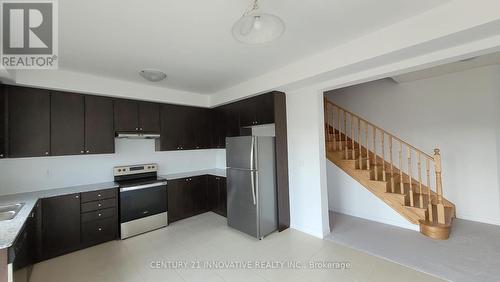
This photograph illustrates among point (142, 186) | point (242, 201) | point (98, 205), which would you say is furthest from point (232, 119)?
point (98, 205)

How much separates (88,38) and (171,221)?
3091 millimetres

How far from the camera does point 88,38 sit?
2.17 metres

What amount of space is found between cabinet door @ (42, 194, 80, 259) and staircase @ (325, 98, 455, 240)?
4414 mm

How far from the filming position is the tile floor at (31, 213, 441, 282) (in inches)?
90.7

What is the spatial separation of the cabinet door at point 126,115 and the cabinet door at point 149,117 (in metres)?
0.08

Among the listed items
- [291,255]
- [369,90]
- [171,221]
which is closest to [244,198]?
[291,255]

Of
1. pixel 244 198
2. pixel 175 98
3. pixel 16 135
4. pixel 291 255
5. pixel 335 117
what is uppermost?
pixel 175 98

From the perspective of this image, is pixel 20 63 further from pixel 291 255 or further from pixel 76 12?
pixel 291 255

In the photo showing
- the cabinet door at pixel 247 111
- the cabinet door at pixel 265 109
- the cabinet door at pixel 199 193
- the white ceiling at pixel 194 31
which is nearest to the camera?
the white ceiling at pixel 194 31

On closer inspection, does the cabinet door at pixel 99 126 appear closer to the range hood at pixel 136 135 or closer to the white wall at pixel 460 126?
the range hood at pixel 136 135

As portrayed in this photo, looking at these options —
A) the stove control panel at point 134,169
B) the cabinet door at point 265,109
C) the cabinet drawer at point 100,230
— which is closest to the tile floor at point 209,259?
the cabinet drawer at point 100,230

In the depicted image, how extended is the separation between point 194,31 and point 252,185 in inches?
86.1

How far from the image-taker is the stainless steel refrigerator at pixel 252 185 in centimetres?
322

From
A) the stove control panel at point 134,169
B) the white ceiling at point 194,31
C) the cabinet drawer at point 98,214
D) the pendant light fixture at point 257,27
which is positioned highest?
the white ceiling at point 194,31
